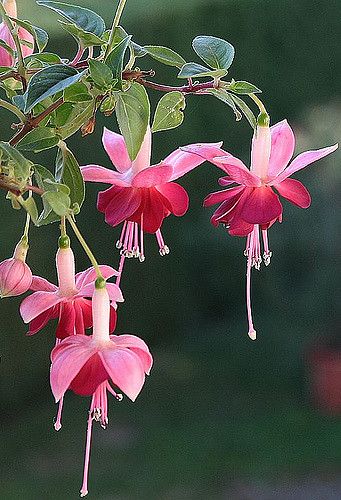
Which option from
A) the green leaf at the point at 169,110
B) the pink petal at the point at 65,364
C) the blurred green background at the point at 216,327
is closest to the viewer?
the pink petal at the point at 65,364

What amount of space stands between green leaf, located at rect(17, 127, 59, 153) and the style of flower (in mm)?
93

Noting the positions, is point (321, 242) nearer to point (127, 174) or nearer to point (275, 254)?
point (275, 254)

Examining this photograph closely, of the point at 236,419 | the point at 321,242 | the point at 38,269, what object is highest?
the point at 321,242

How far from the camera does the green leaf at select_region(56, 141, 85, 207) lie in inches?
19.5

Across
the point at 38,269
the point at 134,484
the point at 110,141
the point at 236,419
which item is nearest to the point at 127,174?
the point at 110,141

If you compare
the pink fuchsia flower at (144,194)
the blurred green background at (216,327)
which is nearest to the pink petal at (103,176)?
the pink fuchsia flower at (144,194)

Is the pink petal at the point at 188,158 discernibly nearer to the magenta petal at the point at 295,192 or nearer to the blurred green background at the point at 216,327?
the magenta petal at the point at 295,192

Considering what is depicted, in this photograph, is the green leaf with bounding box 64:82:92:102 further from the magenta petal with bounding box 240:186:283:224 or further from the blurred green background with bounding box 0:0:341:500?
the blurred green background with bounding box 0:0:341:500

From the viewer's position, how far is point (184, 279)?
6.50ft

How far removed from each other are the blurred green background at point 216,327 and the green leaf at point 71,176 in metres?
1.26

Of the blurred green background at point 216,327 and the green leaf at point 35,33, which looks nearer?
the green leaf at point 35,33

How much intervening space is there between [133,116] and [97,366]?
0.13m

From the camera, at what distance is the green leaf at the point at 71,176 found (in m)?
0.50

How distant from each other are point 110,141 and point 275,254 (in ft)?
5.05
